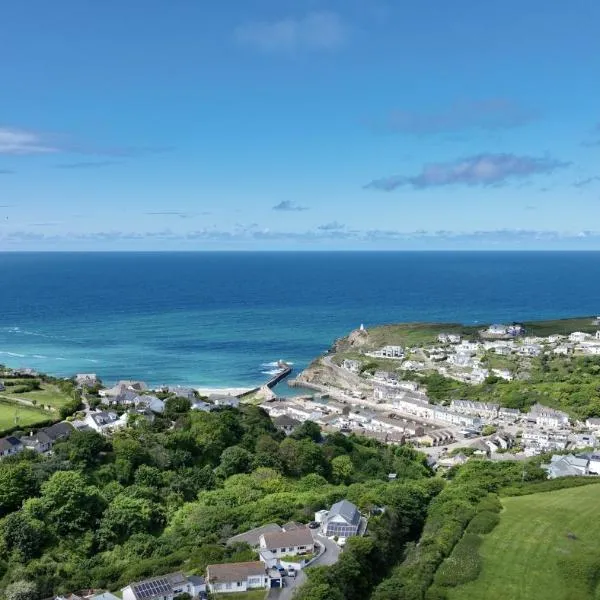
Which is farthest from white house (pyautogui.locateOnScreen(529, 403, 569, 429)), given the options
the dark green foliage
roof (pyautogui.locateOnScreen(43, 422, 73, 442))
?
roof (pyautogui.locateOnScreen(43, 422, 73, 442))

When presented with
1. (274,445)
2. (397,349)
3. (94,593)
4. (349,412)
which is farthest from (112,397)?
(397,349)

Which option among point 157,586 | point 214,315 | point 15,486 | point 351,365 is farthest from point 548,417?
point 214,315

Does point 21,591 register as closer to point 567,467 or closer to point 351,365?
point 567,467

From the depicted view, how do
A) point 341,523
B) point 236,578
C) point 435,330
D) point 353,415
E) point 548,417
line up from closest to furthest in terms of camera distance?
point 236,578, point 341,523, point 548,417, point 353,415, point 435,330

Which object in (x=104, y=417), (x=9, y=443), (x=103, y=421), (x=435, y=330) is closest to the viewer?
(x=9, y=443)

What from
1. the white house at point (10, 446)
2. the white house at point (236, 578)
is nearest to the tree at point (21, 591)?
the white house at point (236, 578)

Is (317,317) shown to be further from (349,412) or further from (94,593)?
(94,593)
